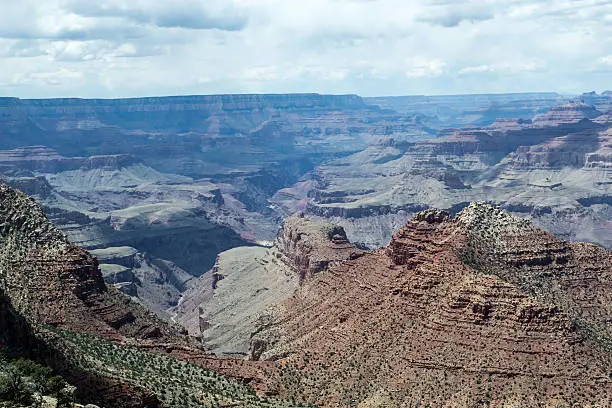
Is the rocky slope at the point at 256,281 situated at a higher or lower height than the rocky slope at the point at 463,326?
lower

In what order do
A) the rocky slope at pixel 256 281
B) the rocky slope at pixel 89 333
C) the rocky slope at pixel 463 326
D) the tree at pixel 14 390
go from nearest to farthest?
the tree at pixel 14 390 < the rocky slope at pixel 89 333 < the rocky slope at pixel 463 326 < the rocky slope at pixel 256 281

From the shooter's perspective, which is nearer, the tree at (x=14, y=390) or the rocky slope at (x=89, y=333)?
the tree at (x=14, y=390)

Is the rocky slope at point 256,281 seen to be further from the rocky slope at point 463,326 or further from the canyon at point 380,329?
the rocky slope at point 463,326

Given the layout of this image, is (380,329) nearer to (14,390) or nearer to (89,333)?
(89,333)

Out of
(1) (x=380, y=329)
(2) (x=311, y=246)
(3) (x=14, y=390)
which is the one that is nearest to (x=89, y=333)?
(1) (x=380, y=329)

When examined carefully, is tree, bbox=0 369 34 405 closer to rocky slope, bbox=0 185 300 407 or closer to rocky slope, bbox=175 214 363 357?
rocky slope, bbox=0 185 300 407

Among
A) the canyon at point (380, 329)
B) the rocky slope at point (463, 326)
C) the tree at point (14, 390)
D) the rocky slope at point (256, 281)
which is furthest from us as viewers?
the rocky slope at point (256, 281)

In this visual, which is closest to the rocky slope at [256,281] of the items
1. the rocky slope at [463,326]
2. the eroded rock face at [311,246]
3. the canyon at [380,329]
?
the eroded rock face at [311,246]
